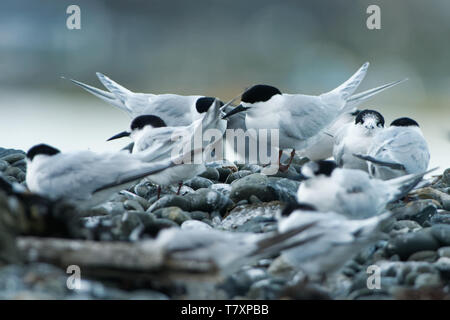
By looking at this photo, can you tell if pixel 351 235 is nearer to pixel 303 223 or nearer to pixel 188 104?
pixel 303 223

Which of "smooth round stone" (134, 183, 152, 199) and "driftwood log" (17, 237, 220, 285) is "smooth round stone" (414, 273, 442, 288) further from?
"smooth round stone" (134, 183, 152, 199)

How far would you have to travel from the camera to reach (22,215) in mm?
2137

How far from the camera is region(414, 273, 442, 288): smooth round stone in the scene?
2333 mm

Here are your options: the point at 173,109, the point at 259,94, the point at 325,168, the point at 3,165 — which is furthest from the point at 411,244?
the point at 3,165

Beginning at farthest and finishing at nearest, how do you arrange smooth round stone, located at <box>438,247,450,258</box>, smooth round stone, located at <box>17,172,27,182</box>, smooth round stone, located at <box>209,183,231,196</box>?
smooth round stone, located at <box>17,172,27,182</box>
smooth round stone, located at <box>209,183,231,196</box>
smooth round stone, located at <box>438,247,450,258</box>

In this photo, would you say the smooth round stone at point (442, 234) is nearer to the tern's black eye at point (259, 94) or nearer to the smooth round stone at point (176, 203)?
the smooth round stone at point (176, 203)

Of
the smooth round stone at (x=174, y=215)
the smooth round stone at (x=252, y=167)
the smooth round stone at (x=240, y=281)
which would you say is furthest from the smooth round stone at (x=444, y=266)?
the smooth round stone at (x=252, y=167)

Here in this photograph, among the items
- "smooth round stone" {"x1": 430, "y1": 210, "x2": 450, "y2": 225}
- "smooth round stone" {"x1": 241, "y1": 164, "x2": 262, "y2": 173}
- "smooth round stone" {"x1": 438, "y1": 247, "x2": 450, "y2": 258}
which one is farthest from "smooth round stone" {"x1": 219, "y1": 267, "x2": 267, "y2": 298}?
"smooth round stone" {"x1": 241, "y1": 164, "x2": 262, "y2": 173}

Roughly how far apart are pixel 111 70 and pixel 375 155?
5237 mm

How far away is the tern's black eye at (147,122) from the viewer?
377 centimetres

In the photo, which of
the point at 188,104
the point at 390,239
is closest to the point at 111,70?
the point at 188,104

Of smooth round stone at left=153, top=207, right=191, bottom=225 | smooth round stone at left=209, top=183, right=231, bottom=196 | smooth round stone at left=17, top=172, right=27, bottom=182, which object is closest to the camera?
smooth round stone at left=153, top=207, right=191, bottom=225

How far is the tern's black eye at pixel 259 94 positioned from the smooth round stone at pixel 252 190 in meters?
0.56

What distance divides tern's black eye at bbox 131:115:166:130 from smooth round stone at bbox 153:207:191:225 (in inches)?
29.6
